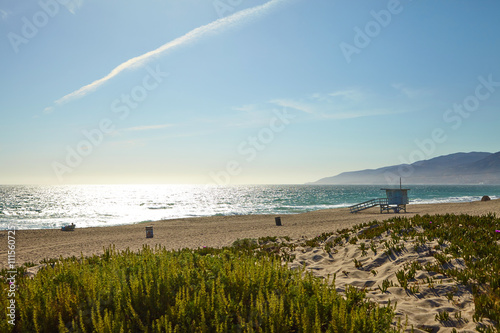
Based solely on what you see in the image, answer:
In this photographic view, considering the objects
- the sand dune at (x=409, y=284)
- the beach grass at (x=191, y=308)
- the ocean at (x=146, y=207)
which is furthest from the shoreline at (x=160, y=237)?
the ocean at (x=146, y=207)

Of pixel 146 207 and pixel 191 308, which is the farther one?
pixel 146 207

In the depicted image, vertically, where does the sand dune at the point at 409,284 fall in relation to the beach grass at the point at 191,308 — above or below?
below

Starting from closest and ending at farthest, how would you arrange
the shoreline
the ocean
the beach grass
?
the beach grass → the shoreline → the ocean

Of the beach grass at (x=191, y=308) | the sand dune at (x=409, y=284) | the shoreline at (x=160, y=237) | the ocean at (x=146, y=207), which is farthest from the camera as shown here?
the ocean at (x=146, y=207)

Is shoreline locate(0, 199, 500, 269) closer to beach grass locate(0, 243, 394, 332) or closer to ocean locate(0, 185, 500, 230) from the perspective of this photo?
beach grass locate(0, 243, 394, 332)

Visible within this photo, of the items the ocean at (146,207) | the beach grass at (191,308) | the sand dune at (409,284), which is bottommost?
the ocean at (146,207)

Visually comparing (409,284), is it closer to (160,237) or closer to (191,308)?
(191,308)

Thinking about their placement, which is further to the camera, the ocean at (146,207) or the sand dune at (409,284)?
the ocean at (146,207)

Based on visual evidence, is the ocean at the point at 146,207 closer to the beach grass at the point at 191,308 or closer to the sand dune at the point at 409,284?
the sand dune at the point at 409,284

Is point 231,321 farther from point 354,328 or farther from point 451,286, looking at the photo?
point 451,286

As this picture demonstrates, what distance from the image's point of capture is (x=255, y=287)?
15.3 ft

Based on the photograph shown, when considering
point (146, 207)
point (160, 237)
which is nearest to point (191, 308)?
point (160, 237)

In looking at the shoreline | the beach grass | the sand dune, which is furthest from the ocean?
the beach grass

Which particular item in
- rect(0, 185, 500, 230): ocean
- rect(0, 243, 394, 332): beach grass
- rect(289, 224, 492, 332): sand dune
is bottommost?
rect(0, 185, 500, 230): ocean
